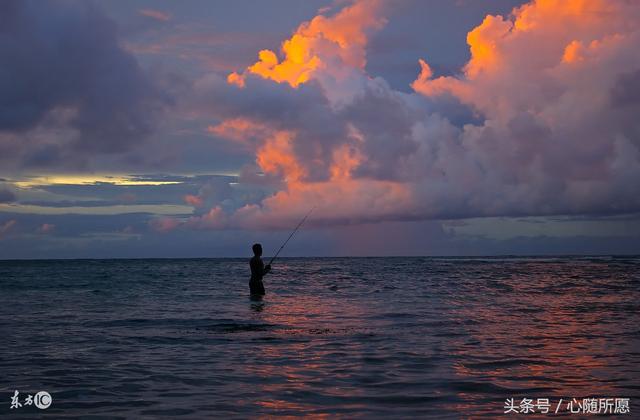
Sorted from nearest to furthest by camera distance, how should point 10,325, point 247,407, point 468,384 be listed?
point 247,407, point 468,384, point 10,325

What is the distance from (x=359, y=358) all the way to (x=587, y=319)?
821 centimetres

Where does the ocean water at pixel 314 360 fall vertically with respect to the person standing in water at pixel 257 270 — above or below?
below

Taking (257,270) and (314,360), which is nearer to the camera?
(314,360)

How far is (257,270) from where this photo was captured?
19609 mm

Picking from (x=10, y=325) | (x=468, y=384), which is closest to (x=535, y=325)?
(x=468, y=384)

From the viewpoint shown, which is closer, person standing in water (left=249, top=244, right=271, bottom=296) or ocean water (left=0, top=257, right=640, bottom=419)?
ocean water (left=0, top=257, right=640, bottom=419)

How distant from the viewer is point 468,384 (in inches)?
319

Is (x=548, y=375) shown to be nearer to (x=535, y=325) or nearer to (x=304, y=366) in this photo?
(x=304, y=366)

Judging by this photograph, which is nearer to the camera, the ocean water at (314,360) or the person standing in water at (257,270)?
the ocean water at (314,360)

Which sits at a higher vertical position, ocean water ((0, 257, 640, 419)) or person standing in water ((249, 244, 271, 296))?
person standing in water ((249, 244, 271, 296))

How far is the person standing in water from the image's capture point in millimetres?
18578

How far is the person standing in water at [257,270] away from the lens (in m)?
18.6

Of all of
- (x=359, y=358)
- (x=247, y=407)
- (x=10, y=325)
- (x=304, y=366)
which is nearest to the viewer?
(x=247, y=407)

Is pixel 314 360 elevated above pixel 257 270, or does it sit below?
below
